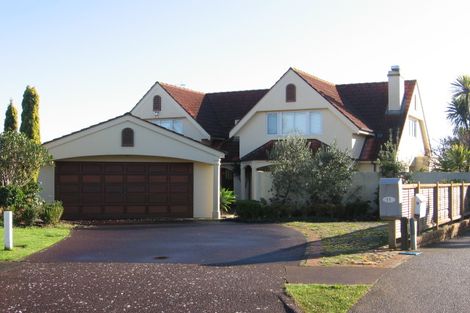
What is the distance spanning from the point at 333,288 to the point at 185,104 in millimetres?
25739

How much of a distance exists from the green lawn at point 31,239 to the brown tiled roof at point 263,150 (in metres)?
11.0

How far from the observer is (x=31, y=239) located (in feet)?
51.8

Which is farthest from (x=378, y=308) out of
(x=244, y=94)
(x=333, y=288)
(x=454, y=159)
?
(x=244, y=94)

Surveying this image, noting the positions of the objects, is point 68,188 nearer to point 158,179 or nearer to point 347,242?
point 158,179

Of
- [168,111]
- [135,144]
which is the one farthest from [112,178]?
[168,111]

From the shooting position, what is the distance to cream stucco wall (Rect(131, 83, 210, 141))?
32.9 metres

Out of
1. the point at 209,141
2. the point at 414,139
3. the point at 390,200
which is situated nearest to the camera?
the point at 390,200

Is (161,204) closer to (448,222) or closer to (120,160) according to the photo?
(120,160)

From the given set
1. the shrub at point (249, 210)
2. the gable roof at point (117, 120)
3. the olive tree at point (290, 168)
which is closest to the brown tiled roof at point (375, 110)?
the olive tree at point (290, 168)

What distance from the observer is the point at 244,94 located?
121ft

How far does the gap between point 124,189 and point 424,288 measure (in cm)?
1708

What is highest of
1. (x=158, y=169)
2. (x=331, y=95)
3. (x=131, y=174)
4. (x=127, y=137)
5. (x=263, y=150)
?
(x=331, y=95)

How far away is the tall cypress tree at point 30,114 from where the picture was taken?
23.8 m

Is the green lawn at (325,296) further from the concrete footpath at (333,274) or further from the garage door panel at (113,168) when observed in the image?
the garage door panel at (113,168)
